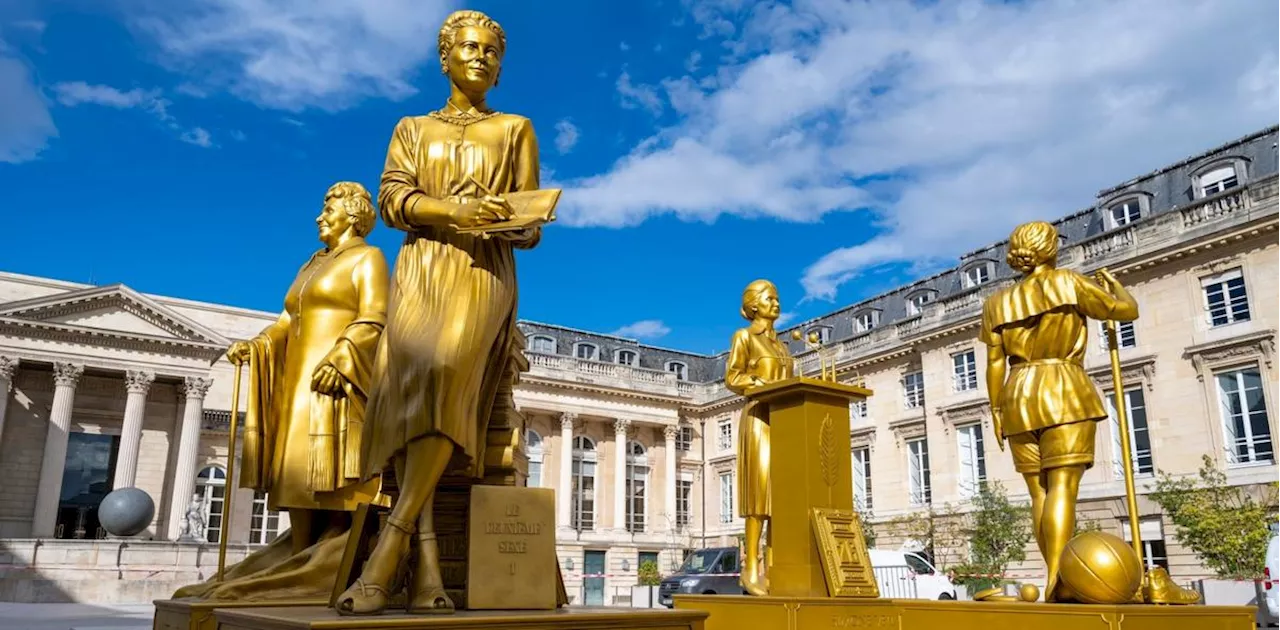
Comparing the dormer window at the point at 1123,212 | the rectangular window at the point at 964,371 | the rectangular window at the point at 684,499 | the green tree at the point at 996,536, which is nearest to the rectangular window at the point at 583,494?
the rectangular window at the point at 684,499

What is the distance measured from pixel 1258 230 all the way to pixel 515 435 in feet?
90.6

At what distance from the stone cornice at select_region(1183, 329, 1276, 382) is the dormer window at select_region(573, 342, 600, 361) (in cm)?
3245

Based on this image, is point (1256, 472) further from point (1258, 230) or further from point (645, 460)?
point (645, 460)

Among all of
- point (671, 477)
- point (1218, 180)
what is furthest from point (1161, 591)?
point (671, 477)

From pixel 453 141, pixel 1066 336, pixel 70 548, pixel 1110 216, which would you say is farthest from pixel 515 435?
pixel 1110 216

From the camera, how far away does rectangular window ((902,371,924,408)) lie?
35844mm

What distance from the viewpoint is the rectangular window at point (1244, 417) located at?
24.4 meters

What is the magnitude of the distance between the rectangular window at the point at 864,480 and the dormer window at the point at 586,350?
62.0ft

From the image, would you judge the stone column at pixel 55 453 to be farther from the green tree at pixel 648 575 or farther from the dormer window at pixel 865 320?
the dormer window at pixel 865 320

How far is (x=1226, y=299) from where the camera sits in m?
26.0

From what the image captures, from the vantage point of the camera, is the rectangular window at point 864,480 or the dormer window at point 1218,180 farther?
the rectangular window at point 864,480

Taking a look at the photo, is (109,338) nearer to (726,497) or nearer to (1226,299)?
(726,497)

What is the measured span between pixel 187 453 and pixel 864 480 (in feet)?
94.1

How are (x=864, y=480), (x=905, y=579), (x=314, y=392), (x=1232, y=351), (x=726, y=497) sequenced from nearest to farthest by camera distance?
Result: (x=314, y=392), (x=905, y=579), (x=1232, y=351), (x=864, y=480), (x=726, y=497)
